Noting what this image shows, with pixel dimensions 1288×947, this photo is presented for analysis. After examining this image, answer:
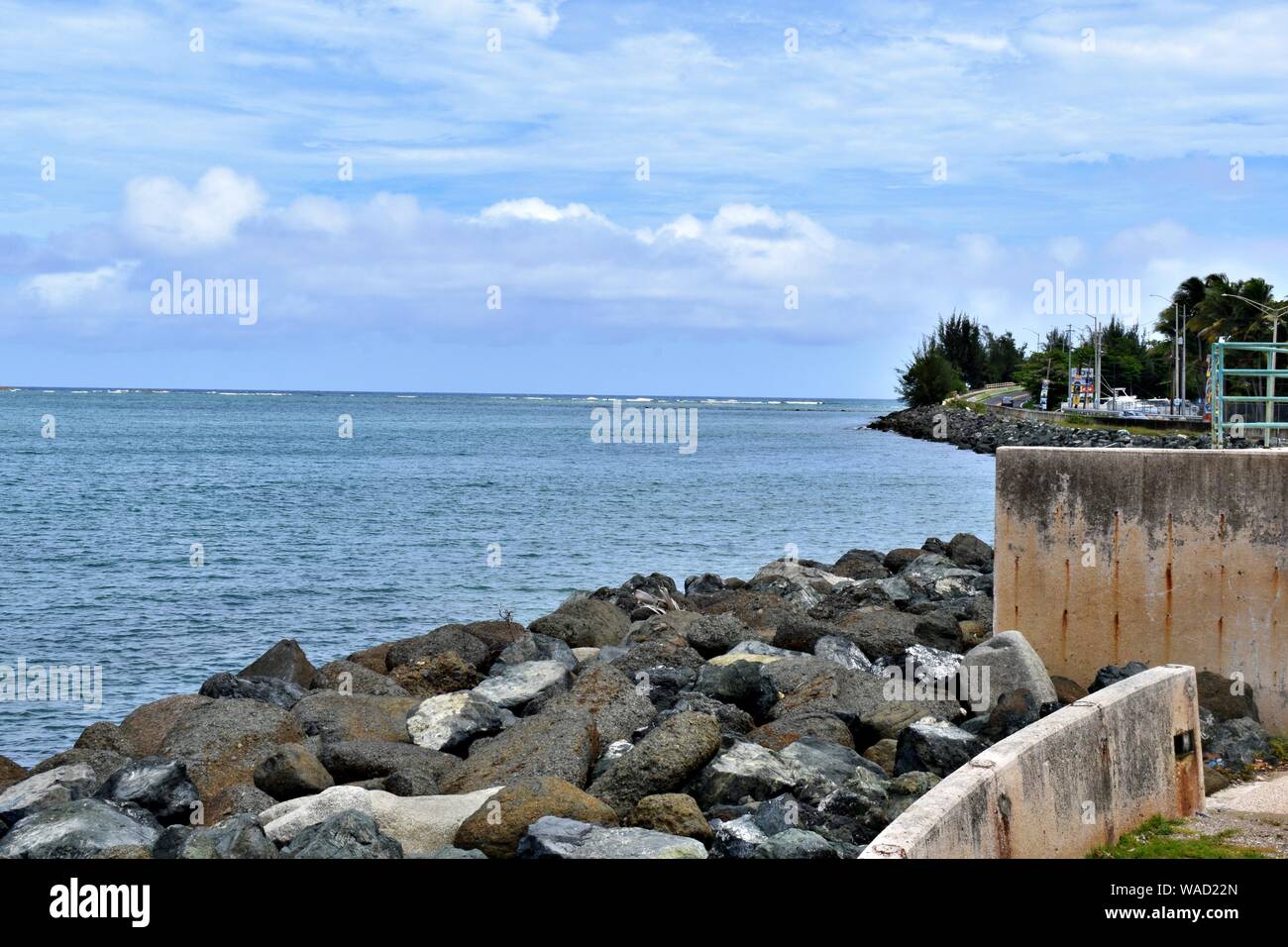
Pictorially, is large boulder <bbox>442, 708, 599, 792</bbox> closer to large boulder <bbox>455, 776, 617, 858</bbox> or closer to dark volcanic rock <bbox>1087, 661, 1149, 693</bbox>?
large boulder <bbox>455, 776, 617, 858</bbox>

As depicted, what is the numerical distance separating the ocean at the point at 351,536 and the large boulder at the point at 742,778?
789 centimetres

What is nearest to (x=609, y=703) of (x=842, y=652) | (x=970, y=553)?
(x=842, y=652)

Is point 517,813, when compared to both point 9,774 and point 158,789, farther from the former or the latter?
point 9,774

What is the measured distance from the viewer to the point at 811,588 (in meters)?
19.3

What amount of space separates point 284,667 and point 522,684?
3610mm

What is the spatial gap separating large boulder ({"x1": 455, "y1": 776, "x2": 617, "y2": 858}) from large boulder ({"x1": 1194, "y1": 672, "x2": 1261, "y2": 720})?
4.53 m

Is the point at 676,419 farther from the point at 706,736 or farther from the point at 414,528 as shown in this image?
the point at 706,736

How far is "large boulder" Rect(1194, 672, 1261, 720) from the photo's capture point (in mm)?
9234

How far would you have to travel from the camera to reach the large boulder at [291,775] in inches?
344

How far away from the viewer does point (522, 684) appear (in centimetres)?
1168

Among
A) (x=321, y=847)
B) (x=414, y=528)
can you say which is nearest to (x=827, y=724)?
(x=321, y=847)

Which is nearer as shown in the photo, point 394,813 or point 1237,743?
point 394,813

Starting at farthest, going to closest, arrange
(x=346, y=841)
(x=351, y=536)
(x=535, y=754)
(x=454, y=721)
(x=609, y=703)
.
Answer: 1. (x=351, y=536)
2. (x=454, y=721)
3. (x=609, y=703)
4. (x=535, y=754)
5. (x=346, y=841)
